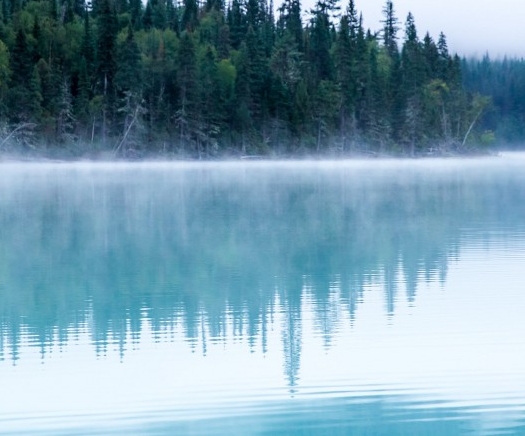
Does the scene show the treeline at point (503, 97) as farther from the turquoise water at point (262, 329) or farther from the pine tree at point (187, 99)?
the turquoise water at point (262, 329)

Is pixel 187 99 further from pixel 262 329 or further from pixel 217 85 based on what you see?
pixel 262 329

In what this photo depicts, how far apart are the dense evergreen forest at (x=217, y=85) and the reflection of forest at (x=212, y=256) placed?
41.3 m

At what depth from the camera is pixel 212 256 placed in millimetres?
16453

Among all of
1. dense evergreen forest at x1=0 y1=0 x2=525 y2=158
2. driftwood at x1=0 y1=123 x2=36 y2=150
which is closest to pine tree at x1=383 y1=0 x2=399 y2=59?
dense evergreen forest at x1=0 y1=0 x2=525 y2=158

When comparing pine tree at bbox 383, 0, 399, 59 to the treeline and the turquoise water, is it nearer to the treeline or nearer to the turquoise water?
A: the treeline

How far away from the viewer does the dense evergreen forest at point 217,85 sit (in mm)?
72750

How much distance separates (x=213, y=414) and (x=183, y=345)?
2.23 m

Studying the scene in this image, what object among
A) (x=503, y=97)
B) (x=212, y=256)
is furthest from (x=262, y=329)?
(x=503, y=97)

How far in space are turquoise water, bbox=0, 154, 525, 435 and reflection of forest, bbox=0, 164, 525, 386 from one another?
0.17 ft

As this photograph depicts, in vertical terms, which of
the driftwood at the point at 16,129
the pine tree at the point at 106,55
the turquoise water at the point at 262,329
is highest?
the pine tree at the point at 106,55

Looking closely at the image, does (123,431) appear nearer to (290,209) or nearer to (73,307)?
(73,307)

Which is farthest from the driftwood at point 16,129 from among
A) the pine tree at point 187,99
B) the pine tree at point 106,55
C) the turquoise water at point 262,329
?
the turquoise water at point 262,329

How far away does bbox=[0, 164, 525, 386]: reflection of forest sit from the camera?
1087cm

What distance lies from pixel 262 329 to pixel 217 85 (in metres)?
70.9
